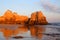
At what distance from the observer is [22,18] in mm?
91125

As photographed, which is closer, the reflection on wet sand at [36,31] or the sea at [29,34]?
the sea at [29,34]

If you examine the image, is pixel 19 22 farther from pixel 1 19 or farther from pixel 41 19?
pixel 41 19

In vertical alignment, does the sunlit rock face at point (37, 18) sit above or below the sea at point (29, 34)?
above

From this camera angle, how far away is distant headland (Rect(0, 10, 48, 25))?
79.5 meters

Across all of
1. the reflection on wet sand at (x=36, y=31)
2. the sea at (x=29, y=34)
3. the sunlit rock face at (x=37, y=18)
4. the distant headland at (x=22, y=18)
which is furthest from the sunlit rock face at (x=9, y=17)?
the sea at (x=29, y=34)

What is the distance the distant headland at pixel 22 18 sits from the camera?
79.5m

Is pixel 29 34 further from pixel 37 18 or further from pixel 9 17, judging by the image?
pixel 9 17

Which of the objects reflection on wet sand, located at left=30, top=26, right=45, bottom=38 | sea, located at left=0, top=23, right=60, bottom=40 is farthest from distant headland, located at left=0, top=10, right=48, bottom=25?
sea, located at left=0, top=23, right=60, bottom=40

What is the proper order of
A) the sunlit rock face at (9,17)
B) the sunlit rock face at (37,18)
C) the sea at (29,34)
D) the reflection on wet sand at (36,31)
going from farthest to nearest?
the sunlit rock face at (9,17) < the sunlit rock face at (37,18) < the reflection on wet sand at (36,31) < the sea at (29,34)

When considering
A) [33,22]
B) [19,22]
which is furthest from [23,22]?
[33,22]

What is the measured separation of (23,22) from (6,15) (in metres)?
10.9

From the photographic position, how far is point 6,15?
9119 cm

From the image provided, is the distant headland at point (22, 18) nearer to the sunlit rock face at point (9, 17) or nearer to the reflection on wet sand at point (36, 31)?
the sunlit rock face at point (9, 17)

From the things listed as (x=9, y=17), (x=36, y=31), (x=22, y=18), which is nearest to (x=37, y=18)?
(x=22, y=18)
